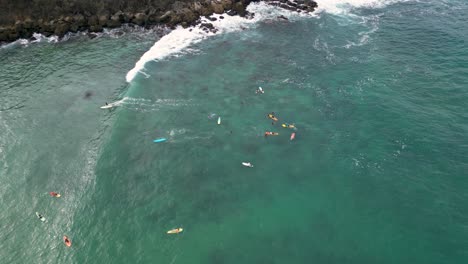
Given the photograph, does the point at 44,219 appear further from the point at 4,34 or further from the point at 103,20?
the point at 103,20

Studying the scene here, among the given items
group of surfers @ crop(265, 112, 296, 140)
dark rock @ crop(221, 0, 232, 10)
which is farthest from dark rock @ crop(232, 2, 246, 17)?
group of surfers @ crop(265, 112, 296, 140)

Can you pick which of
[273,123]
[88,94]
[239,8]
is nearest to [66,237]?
[88,94]

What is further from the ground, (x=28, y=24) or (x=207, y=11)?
(x=207, y=11)

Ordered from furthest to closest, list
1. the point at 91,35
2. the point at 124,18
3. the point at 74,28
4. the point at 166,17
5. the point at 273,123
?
the point at 166,17 → the point at 124,18 → the point at 74,28 → the point at 91,35 → the point at 273,123

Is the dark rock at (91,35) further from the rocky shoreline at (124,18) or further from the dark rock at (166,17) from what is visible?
the dark rock at (166,17)

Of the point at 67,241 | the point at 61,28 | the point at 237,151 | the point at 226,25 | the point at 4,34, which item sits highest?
the point at 61,28

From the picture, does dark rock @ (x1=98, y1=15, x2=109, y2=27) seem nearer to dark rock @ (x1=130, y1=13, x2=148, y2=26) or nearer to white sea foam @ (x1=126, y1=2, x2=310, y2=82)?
dark rock @ (x1=130, y1=13, x2=148, y2=26)

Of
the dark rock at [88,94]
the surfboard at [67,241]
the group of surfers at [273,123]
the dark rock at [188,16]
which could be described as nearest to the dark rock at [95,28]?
the dark rock at [188,16]

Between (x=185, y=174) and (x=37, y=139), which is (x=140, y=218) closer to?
(x=185, y=174)
